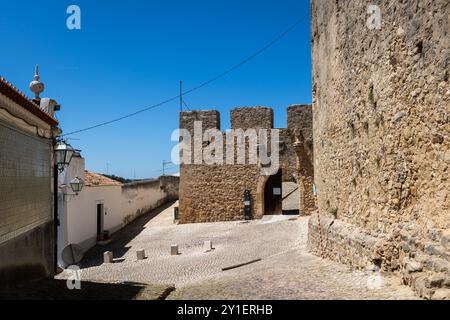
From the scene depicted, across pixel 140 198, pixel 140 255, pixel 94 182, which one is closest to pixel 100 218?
pixel 94 182

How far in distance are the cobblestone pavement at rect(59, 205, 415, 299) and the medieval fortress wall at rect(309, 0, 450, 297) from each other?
0.59 metres

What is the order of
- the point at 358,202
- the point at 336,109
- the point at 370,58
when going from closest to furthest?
1. the point at 370,58
2. the point at 358,202
3. the point at 336,109

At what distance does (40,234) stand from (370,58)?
680 cm

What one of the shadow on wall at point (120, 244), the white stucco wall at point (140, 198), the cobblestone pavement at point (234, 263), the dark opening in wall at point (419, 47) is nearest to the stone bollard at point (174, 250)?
the cobblestone pavement at point (234, 263)

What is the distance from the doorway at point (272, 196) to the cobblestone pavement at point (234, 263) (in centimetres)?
108

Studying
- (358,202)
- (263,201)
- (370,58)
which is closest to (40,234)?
(358,202)

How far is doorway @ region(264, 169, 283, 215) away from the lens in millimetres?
20266

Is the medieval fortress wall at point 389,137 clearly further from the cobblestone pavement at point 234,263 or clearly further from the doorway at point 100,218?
the doorway at point 100,218

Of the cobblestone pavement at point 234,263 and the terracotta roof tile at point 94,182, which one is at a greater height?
the terracotta roof tile at point 94,182

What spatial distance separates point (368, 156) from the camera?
7.62 meters

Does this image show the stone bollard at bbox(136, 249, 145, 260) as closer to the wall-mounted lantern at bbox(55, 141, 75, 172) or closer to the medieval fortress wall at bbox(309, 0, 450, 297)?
the wall-mounted lantern at bbox(55, 141, 75, 172)

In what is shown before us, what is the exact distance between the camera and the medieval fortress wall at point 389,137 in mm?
5312

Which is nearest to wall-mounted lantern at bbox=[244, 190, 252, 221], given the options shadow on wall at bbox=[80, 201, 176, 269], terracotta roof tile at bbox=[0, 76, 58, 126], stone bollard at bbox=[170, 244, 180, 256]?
shadow on wall at bbox=[80, 201, 176, 269]

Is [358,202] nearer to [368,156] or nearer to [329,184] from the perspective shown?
[368,156]
